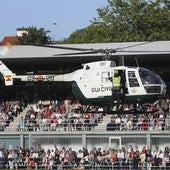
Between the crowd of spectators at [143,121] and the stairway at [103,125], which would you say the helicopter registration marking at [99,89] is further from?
the stairway at [103,125]

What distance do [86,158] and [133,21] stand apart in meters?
33.3

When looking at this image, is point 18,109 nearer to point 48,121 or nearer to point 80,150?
point 48,121

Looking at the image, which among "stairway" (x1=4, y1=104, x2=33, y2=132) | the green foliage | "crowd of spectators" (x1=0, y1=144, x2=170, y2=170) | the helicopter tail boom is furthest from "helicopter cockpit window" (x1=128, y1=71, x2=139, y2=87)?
the green foliage

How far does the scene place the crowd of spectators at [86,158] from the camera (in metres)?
41.6

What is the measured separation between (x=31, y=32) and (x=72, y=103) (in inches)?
1641

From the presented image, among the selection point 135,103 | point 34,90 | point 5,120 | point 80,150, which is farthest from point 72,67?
point 135,103

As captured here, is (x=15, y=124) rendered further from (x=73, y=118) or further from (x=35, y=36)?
(x=35, y=36)

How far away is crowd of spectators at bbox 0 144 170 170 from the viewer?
4156 cm

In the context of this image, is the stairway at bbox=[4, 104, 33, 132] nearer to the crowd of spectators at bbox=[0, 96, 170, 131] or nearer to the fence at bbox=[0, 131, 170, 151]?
the crowd of spectators at bbox=[0, 96, 170, 131]

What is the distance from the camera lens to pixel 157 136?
1753 inches

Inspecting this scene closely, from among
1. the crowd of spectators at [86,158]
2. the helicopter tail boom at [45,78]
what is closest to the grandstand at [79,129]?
the crowd of spectators at [86,158]

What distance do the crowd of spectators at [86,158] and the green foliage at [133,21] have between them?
29.3 metres

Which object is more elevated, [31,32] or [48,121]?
[31,32]

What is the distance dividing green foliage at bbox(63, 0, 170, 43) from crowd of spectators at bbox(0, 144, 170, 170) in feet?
96.2
